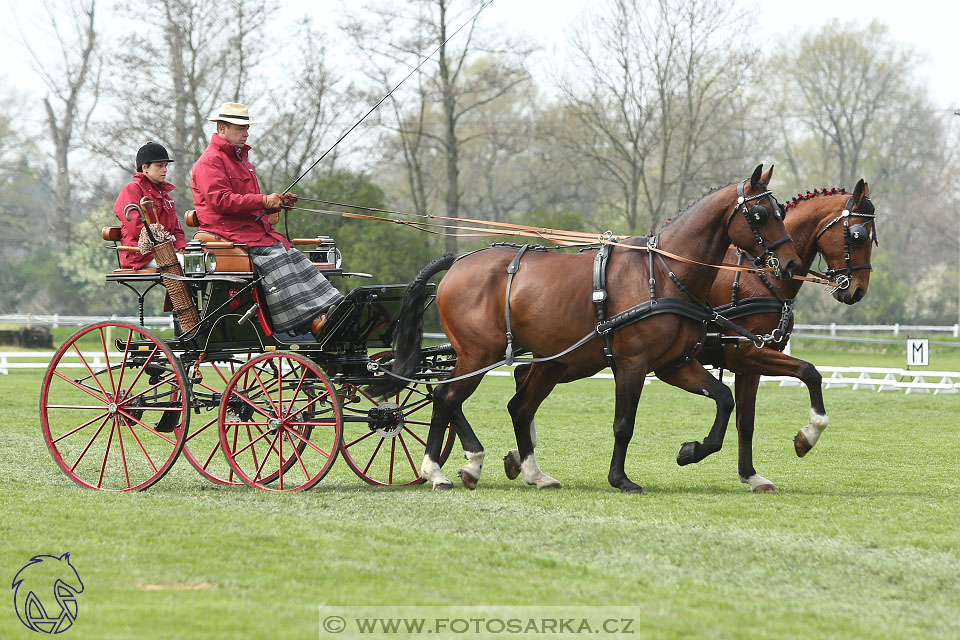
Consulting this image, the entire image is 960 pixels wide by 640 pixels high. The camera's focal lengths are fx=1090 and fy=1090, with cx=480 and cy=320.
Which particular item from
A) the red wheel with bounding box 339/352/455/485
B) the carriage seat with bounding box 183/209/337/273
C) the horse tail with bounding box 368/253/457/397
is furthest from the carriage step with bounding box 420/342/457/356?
the carriage seat with bounding box 183/209/337/273

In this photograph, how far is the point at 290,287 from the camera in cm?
778

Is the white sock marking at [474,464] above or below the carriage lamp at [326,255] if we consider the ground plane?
below

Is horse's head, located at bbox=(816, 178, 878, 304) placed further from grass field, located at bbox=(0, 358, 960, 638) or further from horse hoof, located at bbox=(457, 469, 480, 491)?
horse hoof, located at bbox=(457, 469, 480, 491)

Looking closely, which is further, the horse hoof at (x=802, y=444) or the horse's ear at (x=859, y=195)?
the horse's ear at (x=859, y=195)

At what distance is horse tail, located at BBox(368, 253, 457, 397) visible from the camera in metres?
8.04

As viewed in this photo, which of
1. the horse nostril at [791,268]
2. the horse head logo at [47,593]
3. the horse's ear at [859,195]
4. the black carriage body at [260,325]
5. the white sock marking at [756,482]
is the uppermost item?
the horse's ear at [859,195]

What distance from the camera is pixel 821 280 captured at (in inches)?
326

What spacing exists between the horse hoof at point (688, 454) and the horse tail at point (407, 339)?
79.6 inches

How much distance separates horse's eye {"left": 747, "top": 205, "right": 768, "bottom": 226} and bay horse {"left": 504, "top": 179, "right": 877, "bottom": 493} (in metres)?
0.88


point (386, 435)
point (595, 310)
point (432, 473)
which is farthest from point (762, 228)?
point (386, 435)

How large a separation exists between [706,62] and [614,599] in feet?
98.8

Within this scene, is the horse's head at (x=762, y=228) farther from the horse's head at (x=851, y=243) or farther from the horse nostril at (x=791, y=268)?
the horse's head at (x=851, y=243)

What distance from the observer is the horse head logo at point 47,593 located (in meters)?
4.30

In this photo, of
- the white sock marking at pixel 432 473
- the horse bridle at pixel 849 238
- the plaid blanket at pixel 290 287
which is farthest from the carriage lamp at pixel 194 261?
the horse bridle at pixel 849 238
